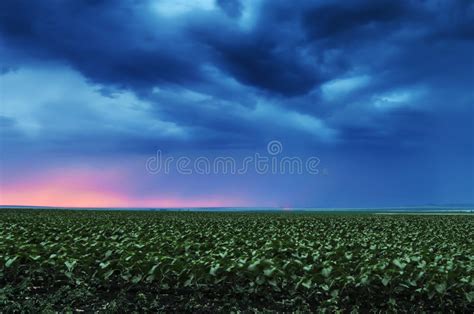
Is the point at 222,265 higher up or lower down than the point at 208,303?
higher up

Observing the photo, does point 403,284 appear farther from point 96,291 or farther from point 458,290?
point 96,291

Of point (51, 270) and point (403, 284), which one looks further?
point (51, 270)

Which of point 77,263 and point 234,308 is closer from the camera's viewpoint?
point 234,308

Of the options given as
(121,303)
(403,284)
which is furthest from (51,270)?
(403,284)

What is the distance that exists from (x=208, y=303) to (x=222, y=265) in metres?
0.75

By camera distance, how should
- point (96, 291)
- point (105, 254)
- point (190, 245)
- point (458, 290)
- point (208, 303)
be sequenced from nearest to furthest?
point (458, 290)
point (208, 303)
point (96, 291)
point (105, 254)
point (190, 245)

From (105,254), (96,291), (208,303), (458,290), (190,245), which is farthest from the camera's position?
(190,245)

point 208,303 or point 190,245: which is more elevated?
point 190,245

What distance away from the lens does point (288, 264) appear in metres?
8.41

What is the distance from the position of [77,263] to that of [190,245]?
2989 millimetres

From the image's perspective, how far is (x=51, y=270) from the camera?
924cm

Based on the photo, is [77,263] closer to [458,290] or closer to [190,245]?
[190,245]

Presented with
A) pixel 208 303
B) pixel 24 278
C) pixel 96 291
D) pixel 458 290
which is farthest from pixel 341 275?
pixel 24 278

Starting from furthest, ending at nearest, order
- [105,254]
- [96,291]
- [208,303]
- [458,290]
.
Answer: [105,254]
[96,291]
[208,303]
[458,290]
